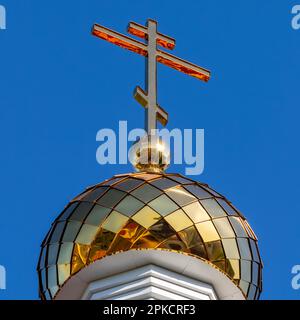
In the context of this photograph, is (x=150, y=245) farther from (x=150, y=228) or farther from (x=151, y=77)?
(x=151, y=77)

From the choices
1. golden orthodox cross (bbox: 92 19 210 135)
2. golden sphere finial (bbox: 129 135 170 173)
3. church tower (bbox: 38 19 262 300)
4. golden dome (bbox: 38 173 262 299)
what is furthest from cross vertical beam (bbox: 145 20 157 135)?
golden dome (bbox: 38 173 262 299)

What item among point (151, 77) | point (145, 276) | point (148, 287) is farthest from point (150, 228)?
point (151, 77)

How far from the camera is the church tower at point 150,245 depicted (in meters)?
17.5

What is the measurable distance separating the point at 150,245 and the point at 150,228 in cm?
20

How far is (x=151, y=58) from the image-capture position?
1973 cm

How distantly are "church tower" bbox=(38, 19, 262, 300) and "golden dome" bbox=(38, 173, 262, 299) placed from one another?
0.01m

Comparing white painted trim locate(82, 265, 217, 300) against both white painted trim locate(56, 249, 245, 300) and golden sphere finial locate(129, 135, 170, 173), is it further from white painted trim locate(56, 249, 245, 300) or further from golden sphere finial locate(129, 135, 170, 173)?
golden sphere finial locate(129, 135, 170, 173)

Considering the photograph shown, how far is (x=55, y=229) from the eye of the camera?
18297 millimetres

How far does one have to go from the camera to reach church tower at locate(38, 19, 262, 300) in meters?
17.5
